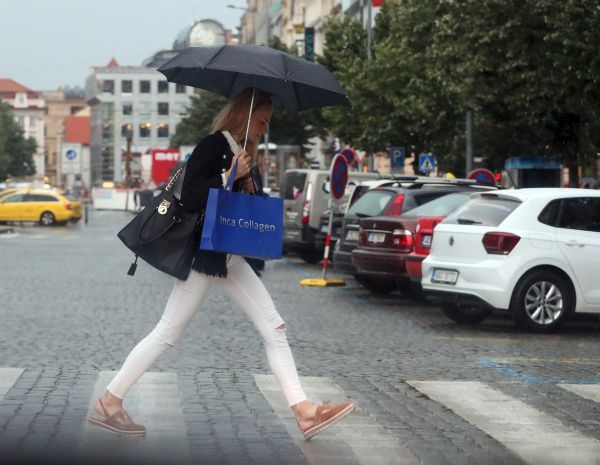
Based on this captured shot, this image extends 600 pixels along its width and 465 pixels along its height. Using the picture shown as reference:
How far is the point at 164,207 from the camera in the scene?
7.71 meters

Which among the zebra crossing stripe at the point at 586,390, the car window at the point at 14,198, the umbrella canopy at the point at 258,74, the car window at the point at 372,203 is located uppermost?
the umbrella canopy at the point at 258,74

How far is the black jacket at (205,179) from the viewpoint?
25.2 ft

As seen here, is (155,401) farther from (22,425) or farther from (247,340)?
(247,340)

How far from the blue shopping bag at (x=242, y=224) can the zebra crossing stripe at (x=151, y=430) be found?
1013 mm

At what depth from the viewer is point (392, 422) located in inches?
339

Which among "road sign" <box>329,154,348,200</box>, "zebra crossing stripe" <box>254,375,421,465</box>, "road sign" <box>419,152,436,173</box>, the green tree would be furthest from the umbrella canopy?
the green tree

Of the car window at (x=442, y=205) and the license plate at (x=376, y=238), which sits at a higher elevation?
the car window at (x=442, y=205)

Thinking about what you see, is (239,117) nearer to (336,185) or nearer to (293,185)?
(336,185)

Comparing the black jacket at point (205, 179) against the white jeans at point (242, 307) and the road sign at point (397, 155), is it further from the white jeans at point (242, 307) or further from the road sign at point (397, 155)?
the road sign at point (397, 155)

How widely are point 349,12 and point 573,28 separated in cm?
5922

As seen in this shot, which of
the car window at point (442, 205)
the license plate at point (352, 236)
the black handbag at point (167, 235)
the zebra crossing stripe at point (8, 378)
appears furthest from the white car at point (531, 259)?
the black handbag at point (167, 235)

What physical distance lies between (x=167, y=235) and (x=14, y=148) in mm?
160463

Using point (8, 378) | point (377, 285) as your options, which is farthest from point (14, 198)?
point (8, 378)

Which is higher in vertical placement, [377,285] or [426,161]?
[426,161]
